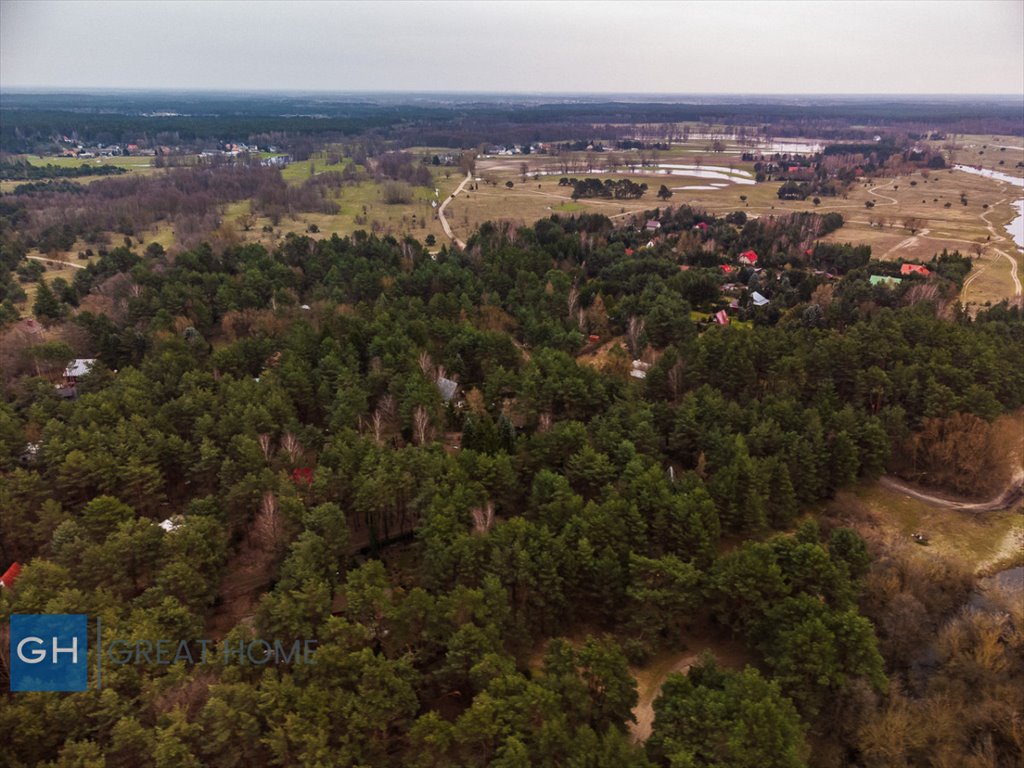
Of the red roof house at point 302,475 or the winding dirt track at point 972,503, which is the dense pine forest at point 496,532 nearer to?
the red roof house at point 302,475

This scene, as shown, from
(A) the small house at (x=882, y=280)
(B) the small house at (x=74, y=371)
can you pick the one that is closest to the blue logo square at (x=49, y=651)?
(B) the small house at (x=74, y=371)

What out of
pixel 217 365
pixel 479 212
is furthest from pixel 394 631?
pixel 479 212

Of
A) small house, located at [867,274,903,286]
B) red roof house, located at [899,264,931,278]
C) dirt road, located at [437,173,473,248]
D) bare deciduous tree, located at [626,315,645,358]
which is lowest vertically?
Answer: bare deciduous tree, located at [626,315,645,358]

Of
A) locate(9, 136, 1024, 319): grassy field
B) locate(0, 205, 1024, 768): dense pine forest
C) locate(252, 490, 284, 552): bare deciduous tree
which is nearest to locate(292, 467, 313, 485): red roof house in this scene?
locate(0, 205, 1024, 768): dense pine forest

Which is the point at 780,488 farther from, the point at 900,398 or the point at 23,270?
the point at 23,270

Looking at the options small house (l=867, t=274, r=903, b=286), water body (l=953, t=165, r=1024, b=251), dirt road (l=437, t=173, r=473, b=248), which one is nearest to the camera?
small house (l=867, t=274, r=903, b=286)

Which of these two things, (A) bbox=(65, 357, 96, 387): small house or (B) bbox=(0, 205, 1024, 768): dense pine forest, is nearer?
(B) bbox=(0, 205, 1024, 768): dense pine forest

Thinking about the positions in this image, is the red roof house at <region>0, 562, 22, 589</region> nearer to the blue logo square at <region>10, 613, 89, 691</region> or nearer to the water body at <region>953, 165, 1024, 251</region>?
the blue logo square at <region>10, 613, 89, 691</region>
